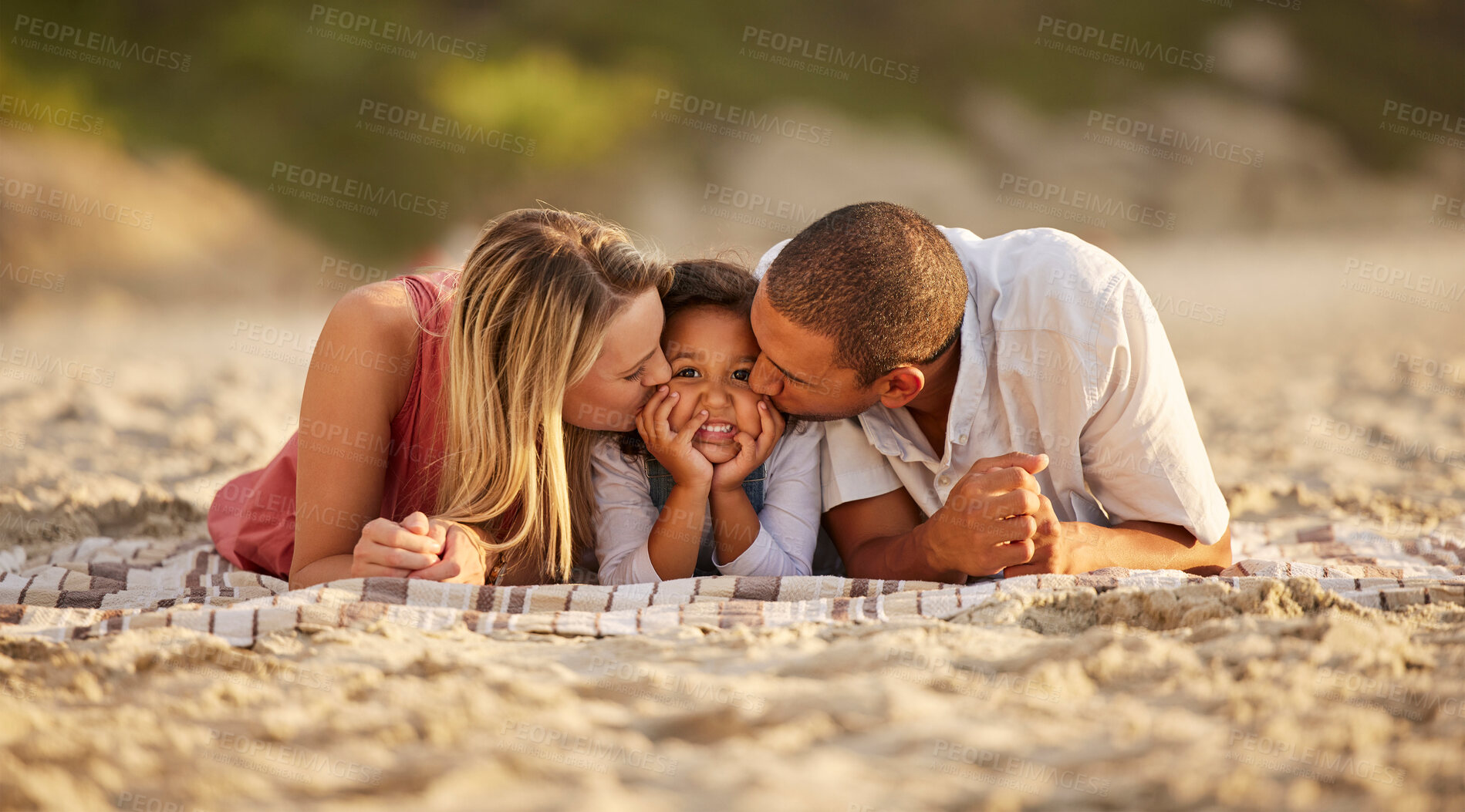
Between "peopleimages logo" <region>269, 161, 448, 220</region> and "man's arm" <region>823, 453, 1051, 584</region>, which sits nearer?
"man's arm" <region>823, 453, 1051, 584</region>

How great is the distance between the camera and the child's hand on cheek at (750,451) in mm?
2613

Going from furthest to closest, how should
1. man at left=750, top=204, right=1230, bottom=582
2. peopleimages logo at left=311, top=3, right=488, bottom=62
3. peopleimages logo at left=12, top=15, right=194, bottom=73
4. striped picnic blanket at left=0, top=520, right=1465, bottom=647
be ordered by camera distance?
peopleimages logo at left=311, top=3, right=488, bottom=62 < peopleimages logo at left=12, top=15, right=194, bottom=73 < man at left=750, top=204, right=1230, bottom=582 < striped picnic blanket at left=0, top=520, right=1465, bottom=647

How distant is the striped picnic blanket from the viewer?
70.7 inches

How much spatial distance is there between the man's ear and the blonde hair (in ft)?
2.17

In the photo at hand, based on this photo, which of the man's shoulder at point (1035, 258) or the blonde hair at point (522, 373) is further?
the man's shoulder at point (1035, 258)

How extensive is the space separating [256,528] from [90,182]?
963 centimetres

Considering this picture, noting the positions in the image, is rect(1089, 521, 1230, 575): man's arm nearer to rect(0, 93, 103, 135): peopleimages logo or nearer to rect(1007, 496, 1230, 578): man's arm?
rect(1007, 496, 1230, 578): man's arm

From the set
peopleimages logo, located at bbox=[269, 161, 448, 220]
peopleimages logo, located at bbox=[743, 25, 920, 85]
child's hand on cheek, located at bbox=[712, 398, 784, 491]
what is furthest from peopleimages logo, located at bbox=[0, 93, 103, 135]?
child's hand on cheek, located at bbox=[712, 398, 784, 491]

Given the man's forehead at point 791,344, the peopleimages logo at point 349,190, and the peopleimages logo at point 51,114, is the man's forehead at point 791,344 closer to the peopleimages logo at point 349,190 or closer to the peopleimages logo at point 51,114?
the peopleimages logo at point 349,190

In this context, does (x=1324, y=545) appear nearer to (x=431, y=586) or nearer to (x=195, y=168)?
(x=431, y=586)

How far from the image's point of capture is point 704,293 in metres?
2.72

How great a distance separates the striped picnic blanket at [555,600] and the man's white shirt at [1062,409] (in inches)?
13.7

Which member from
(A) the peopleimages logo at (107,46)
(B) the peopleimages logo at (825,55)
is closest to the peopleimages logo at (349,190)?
(A) the peopleimages logo at (107,46)

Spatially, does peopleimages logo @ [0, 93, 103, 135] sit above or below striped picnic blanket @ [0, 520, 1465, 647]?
above
